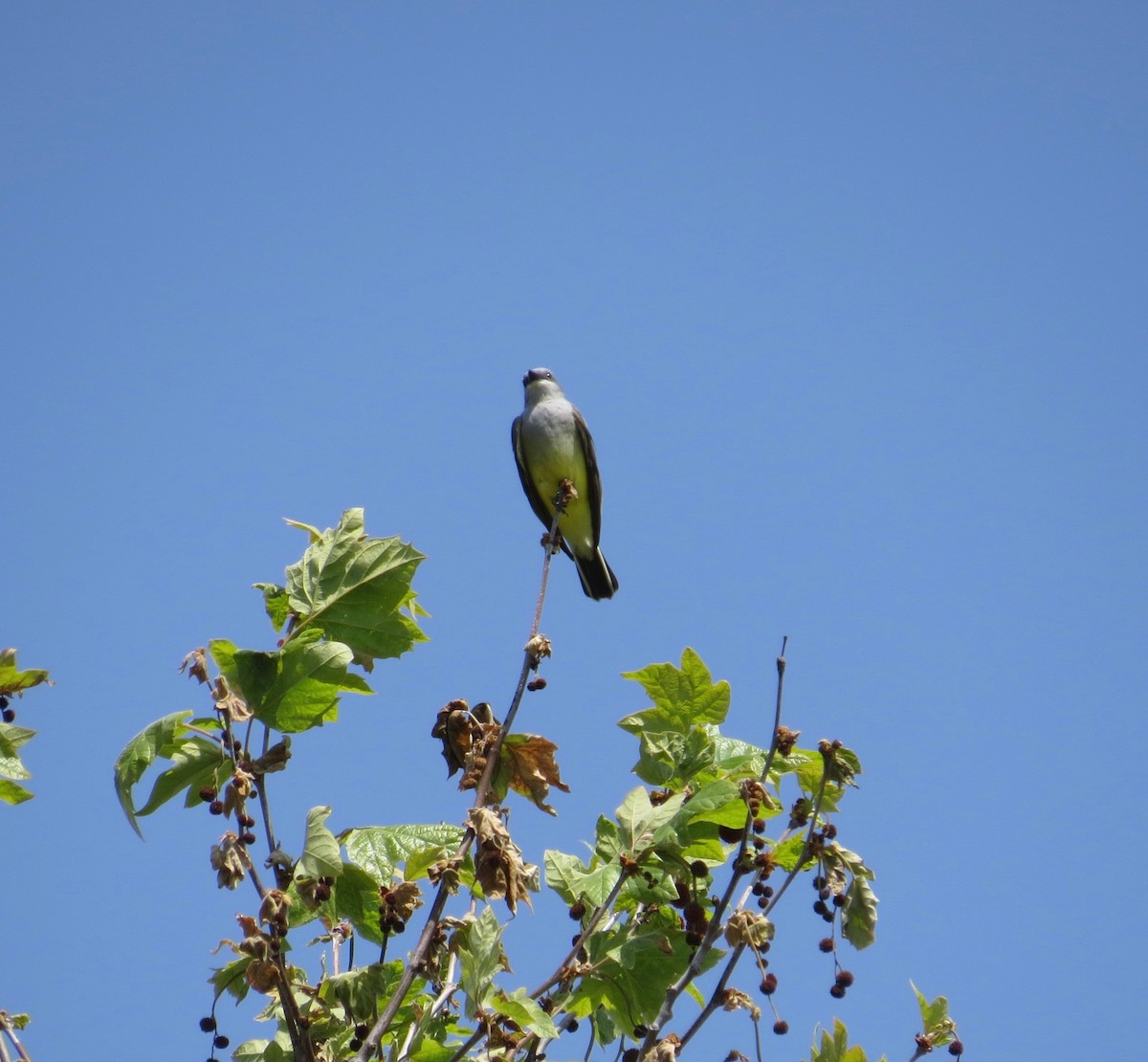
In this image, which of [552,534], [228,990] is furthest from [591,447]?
[228,990]

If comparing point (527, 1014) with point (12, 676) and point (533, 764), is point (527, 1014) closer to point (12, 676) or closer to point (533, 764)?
point (533, 764)

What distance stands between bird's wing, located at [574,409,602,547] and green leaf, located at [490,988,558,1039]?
24.7 feet

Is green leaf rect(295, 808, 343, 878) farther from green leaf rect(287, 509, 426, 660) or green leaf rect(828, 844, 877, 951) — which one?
green leaf rect(828, 844, 877, 951)

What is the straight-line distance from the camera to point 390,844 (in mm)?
4094

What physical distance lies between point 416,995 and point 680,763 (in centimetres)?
119

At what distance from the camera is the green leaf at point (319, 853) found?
370 centimetres

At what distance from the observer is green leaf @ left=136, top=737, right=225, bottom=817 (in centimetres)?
381

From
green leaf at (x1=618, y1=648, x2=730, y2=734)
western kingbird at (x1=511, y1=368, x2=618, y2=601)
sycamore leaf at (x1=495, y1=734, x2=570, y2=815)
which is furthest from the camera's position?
western kingbird at (x1=511, y1=368, x2=618, y2=601)

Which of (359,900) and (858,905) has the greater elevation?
(858,905)

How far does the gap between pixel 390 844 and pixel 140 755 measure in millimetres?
858

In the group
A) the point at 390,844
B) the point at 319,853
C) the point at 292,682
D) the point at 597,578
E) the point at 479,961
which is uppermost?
the point at 597,578

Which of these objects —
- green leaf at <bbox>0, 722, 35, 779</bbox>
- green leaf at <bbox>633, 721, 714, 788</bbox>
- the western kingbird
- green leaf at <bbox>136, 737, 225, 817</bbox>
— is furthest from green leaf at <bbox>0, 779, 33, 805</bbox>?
the western kingbird

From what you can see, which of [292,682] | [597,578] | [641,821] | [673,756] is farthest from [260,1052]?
[597,578]

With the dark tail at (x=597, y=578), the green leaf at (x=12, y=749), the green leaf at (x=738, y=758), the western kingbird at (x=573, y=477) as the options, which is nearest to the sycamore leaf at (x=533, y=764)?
the green leaf at (x=738, y=758)
